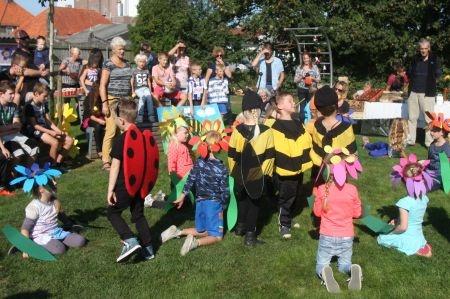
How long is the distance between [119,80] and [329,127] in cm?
426

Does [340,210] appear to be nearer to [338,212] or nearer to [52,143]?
[338,212]

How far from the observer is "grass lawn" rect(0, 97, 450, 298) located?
463 centimetres

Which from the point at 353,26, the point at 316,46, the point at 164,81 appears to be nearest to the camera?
the point at 164,81

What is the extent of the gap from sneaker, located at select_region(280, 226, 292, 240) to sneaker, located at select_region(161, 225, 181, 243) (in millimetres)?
1141

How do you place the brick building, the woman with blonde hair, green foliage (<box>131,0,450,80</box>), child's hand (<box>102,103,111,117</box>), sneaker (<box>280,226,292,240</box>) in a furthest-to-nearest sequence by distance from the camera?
the brick building < green foliage (<box>131,0,450,80</box>) < child's hand (<box>102,103,111,117</box>) < the woman with blonde hair < sneaker (<box>280,226,292,240</box>)

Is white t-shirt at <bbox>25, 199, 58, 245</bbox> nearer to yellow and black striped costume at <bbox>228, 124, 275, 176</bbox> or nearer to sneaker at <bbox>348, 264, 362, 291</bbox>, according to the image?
yellow and black striped costume at <bbox>228, 124, 275, 176</bbox>

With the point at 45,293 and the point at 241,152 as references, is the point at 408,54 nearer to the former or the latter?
the point at 241,152

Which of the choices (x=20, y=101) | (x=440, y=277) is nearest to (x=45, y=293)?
(x=440, y=277)

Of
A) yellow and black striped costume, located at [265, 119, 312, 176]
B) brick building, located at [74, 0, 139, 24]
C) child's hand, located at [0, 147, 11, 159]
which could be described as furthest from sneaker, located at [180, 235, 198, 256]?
brick building, located at [74, 0, 139, 24]

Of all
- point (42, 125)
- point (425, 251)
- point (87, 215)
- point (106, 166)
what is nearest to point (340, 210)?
point (425, 251)

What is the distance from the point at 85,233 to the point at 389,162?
5.74 meters

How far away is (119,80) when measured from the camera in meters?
8.71

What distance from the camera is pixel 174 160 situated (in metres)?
6.83

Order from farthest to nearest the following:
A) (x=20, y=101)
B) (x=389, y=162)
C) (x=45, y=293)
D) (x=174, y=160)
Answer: (x=389, y=162) → (x=20, y=101) → (x=174, y=160) → (x=45, y=293)
